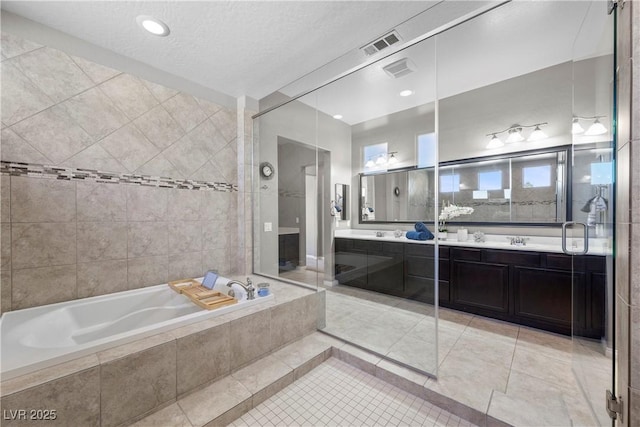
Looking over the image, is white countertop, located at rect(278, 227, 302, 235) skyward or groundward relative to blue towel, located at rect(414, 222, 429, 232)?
groundward

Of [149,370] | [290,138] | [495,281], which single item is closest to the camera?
[149,370]

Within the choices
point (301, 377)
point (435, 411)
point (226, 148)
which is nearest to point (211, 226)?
point (226, 148)

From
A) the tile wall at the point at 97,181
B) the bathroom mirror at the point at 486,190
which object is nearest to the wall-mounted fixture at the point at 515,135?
the bathroom mirror at the point at 486,190

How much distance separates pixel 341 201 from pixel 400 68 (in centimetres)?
173

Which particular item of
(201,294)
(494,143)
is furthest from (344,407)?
(494,143)

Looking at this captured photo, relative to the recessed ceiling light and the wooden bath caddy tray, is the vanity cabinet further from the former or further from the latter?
the recessed ceiling light

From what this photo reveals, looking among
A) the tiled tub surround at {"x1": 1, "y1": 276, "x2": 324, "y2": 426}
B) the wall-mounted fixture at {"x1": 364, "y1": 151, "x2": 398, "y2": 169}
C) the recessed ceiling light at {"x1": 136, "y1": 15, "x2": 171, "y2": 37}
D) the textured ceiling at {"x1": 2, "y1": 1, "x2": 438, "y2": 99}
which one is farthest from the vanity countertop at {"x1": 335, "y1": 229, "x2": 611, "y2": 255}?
the recessed ceiling light at {"x1": 136, "y1": 15, "x2": 171, "y2": 37}

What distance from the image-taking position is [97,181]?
2.14 m

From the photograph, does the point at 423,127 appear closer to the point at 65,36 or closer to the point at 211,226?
the point at 211,226

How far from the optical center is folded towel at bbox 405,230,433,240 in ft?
7.66

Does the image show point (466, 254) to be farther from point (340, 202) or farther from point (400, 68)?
point (400, 68)

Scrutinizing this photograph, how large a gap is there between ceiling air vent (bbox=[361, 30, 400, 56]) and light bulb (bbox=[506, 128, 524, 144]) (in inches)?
75.2

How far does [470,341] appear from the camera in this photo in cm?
227

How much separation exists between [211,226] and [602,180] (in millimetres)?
3292
